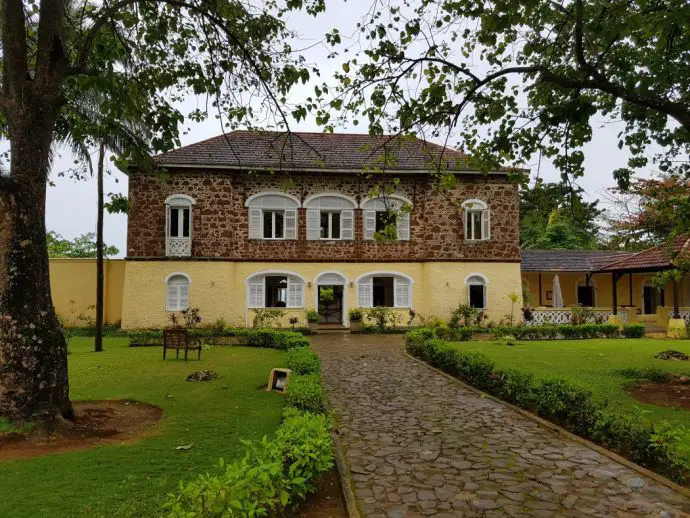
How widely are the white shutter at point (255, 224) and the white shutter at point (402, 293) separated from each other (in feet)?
20.4

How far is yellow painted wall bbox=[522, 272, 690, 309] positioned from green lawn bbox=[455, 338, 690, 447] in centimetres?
849

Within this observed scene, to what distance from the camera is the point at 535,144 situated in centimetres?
662

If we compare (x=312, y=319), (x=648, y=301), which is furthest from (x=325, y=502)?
(x=648, y=301)

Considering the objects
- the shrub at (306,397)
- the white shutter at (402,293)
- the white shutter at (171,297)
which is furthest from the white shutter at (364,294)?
the shrub at (306,397)

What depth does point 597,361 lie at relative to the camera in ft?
40.4

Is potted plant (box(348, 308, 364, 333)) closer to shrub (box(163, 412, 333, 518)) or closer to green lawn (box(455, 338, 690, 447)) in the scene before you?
green lawn (box(455, 338, 690, 447))

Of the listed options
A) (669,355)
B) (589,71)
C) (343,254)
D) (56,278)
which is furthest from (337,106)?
(56,278)

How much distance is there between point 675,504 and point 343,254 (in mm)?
17344

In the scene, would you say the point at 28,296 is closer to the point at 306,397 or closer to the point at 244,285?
the point at 306,397

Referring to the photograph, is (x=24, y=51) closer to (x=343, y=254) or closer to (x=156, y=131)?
(x=156, y=131)

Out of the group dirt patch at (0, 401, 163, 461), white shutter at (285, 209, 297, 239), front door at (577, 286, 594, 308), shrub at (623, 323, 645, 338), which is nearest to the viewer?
dirt patch at (0, 401, 163, 461)

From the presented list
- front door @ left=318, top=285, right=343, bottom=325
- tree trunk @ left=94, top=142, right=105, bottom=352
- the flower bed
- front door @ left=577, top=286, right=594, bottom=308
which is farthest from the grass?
front door @ left=577, top=286, right=594, bottom=308

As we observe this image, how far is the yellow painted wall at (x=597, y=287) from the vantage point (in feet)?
85.5

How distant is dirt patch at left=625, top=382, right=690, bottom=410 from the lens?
789cm
